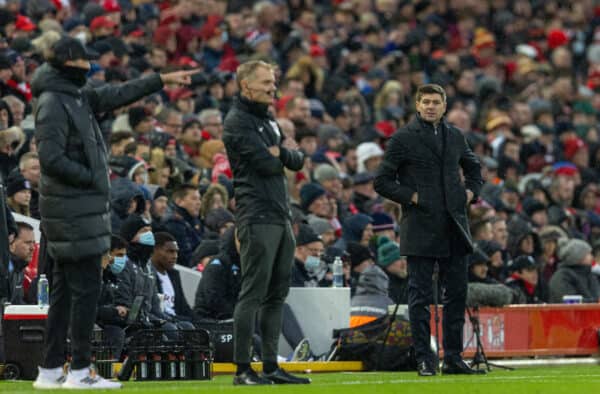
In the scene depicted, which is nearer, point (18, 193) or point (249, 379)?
point (249, 379)

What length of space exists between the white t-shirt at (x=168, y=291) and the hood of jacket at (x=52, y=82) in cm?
488

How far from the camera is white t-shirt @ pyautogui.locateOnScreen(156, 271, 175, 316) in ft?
49.6

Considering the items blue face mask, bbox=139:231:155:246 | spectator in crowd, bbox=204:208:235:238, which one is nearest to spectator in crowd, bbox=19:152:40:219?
spectator in crowd, bbox=204:208:235:238

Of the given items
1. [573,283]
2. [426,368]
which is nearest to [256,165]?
[426,368]

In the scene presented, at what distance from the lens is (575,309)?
16.8m

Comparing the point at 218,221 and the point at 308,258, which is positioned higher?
the point at 218,221

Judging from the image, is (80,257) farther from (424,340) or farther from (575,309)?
(575,309)

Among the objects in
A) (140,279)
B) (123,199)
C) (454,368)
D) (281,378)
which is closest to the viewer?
(281,378)

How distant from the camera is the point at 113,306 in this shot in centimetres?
1362

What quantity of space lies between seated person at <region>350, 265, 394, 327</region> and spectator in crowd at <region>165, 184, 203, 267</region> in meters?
1.88

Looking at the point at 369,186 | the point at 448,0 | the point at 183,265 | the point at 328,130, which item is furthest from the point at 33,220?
the point at 448,0

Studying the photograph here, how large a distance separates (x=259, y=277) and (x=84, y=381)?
4.56 ft

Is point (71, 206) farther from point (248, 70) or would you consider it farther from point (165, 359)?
point (165, 359)

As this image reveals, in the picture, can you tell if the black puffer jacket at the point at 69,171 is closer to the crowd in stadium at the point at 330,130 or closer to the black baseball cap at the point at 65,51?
the black baseball cap at the point at 65,51
